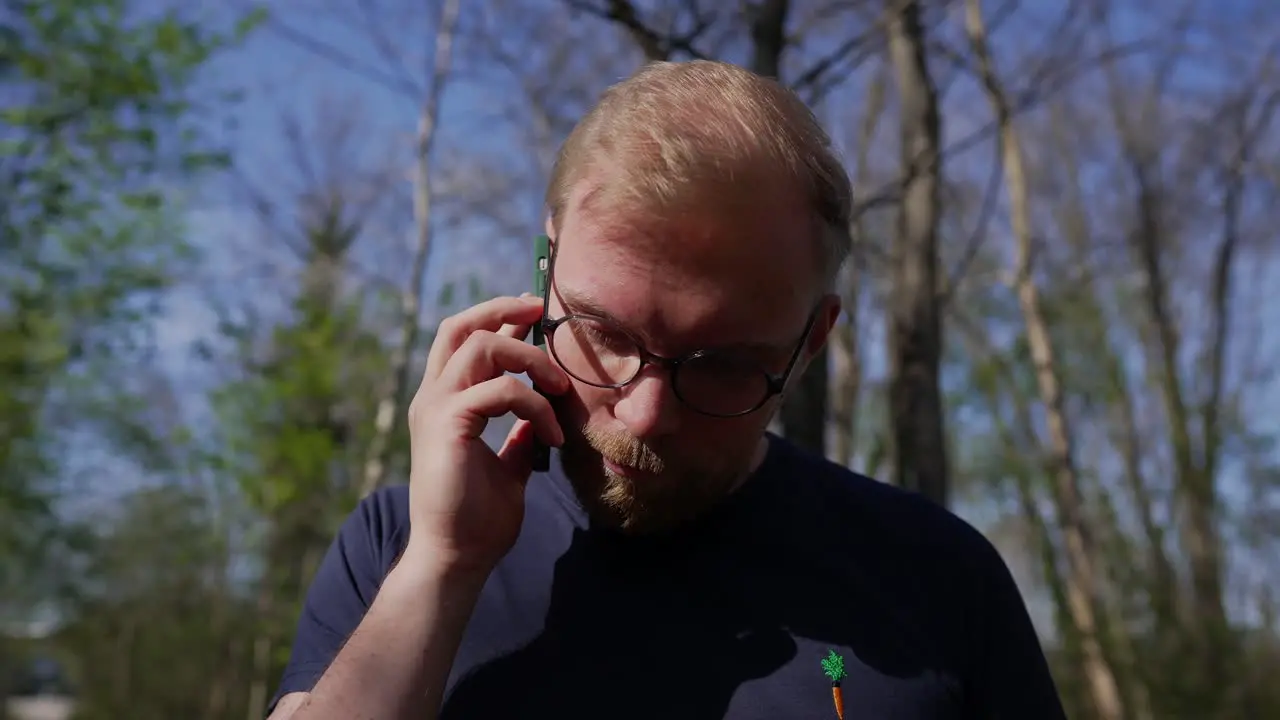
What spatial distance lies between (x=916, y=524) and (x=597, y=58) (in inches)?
299

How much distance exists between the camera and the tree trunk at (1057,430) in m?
6.26

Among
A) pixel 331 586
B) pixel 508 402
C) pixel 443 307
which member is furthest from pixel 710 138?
pixel 443 307

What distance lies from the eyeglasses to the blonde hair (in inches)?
7.0

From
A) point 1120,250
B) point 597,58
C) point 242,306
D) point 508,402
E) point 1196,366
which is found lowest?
point 508,402

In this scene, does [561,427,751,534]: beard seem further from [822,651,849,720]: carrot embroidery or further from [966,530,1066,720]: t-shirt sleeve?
[966,530,1066,720]: t-shirt sleeve

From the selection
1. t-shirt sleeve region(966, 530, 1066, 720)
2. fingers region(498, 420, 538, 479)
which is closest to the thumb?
fingers region(498, 420, 538, 479)

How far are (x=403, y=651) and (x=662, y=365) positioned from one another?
48 cm

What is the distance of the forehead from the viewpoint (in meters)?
1.39

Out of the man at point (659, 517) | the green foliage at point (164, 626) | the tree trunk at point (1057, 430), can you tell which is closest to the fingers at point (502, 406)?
the man at point (659, 517)

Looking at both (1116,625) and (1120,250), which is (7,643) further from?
(1120,250)

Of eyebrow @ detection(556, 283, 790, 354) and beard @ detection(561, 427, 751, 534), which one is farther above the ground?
eyebrow @ detection(556, 283, 790, 354)

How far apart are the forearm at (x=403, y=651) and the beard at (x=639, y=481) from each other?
21 centimetres

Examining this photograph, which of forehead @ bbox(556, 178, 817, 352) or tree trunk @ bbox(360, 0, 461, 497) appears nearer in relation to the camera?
forehead @ bbox(556, 178, 817, 352)

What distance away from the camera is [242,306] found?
39.0ft
